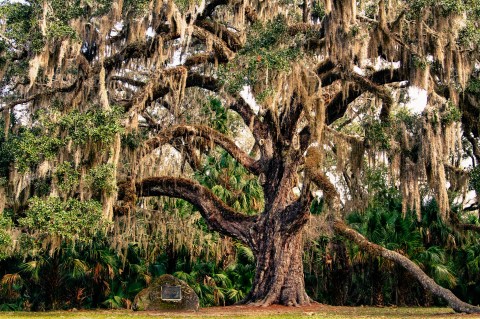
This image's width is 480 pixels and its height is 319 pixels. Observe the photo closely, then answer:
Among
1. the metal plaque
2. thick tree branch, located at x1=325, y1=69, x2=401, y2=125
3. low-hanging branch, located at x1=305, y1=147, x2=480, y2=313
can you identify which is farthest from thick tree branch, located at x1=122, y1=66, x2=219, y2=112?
the metal plaque

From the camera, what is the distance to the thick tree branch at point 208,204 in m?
16.2

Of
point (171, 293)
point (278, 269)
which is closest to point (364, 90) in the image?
point (278, 269)

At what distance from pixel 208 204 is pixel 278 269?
8.13ft

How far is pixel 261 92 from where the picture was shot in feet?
43.1

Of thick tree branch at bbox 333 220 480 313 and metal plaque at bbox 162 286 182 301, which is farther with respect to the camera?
metal plaque at bbox 162 286 182 301

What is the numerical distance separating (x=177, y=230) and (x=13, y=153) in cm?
661

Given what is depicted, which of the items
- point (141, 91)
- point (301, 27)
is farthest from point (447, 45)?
point (141, 91)

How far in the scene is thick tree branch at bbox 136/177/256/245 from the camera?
53.2 feet

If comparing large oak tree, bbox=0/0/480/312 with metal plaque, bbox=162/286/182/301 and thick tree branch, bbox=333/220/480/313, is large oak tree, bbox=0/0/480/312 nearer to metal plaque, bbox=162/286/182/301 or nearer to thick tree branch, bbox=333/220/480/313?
thick tree branch, bbox=333/220/480/313

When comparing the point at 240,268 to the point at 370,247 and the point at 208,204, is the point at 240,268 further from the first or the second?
the point at 370,247

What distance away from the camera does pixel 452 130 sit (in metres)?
13.2

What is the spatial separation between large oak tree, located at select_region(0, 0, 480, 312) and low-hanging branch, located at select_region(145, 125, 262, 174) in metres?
0.04

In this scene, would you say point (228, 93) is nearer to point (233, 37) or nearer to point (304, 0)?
point (233, 37)

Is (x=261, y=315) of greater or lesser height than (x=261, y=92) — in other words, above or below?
below
